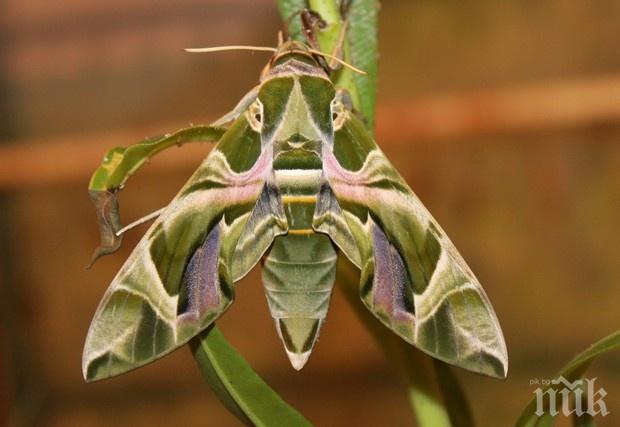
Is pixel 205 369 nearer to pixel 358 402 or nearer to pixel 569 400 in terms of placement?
pixel 569 400

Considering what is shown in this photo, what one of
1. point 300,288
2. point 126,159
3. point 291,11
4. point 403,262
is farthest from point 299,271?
point 291,11

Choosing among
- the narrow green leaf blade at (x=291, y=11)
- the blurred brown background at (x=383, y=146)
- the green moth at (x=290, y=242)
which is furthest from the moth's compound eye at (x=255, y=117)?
the blurred brown background at (x=383, y=146)

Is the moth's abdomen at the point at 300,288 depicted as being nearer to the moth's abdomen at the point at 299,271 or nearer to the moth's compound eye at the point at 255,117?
the moth's abdomen at the point at 299,271

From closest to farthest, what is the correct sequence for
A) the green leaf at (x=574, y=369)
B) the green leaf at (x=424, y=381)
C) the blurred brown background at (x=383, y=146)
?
1. the green leaf at (x=574, y=369)
2. the green leaf at (x=424, y=381)
3. the blurred brown background at (x=383, y=146)

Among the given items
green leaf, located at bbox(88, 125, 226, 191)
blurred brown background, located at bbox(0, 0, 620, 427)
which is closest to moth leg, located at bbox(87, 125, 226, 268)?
green leaf, located at bbox(88, 125, 226, 191)

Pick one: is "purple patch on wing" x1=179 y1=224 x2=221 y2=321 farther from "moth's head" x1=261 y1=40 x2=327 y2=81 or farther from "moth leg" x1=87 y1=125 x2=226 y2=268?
"moth's head" x1=261 y1=40 x2=327 y2=81

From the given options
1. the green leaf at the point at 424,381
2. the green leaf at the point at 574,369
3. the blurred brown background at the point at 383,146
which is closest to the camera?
the green leaf at the point at 574,369

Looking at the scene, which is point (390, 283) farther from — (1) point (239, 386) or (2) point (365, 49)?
(2) point (365, 49)
